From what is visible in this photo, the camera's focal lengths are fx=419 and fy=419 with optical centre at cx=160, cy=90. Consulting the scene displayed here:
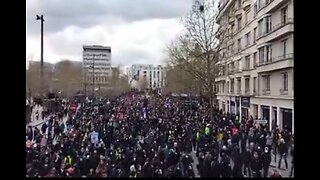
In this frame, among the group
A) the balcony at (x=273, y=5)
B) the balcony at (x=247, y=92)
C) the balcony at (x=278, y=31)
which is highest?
the balcony at (x=273, y=5)

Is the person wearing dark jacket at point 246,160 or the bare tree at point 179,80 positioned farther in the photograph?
the bare tree at point 179,80

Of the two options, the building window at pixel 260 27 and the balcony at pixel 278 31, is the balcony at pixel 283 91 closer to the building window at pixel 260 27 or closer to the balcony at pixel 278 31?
the balcony at pixel 278 31

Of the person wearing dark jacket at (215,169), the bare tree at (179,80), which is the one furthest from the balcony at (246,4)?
the person wearing dark jacket at (215,169)

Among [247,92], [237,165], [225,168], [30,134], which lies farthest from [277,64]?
[30,134]

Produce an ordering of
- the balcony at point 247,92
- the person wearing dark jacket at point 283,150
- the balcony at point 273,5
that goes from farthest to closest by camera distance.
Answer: the balcony at point 247,92, the balcony at point 273,5, the person wearing dark jacket at point 283,150

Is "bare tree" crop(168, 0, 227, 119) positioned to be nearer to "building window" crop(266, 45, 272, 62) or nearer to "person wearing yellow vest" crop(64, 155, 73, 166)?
"building window" crop(266, 45, 272, 62)

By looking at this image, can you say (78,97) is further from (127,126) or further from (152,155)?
(152,155)

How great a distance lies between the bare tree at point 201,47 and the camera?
2394 cm

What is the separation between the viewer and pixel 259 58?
2397cm

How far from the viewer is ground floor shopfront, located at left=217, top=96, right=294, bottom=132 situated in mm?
18516

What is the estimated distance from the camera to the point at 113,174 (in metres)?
A: 8.76

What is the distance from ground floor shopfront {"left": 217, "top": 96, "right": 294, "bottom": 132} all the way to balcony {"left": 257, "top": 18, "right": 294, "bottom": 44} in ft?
9.89
